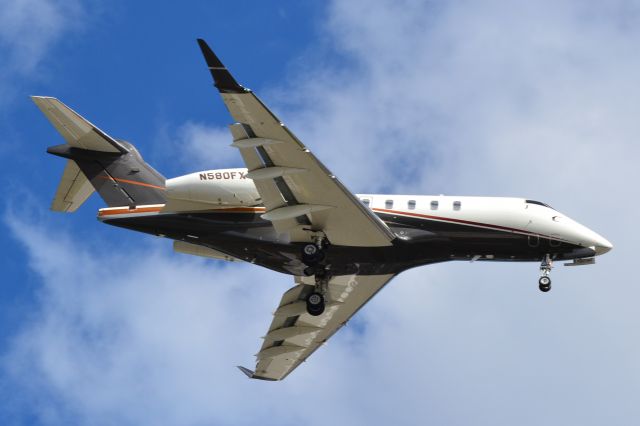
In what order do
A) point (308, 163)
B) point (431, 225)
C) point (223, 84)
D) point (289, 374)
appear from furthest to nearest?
point (289, 374), point (431, 225), point (308, 163), point (223, 84)

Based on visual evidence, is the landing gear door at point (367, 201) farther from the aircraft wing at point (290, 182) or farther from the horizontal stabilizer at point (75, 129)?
the horizontal stabilizer at point (75, 129)

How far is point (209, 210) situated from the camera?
35062mm

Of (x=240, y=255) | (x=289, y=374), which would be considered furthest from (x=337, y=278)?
(x=289, y=374)

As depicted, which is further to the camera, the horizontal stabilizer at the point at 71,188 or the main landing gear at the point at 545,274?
the horizontal stabilizer at the point at 71,188

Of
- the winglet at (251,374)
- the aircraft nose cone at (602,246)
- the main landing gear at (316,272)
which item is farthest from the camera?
the winglet at (251,374)

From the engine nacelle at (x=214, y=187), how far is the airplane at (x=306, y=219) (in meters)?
0.03

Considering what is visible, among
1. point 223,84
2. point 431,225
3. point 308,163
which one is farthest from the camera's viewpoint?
point 431,225

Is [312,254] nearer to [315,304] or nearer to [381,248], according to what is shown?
[381,248]

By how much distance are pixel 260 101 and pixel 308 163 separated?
123 inches

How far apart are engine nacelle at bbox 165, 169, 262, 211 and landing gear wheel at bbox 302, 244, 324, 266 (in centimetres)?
209

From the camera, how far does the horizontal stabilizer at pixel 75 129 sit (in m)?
35.2

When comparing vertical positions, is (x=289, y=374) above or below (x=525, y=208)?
below

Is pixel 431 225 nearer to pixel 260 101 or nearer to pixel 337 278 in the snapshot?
pixel 337 278

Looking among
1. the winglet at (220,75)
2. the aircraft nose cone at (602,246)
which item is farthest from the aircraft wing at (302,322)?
the winglet at (220,75)
